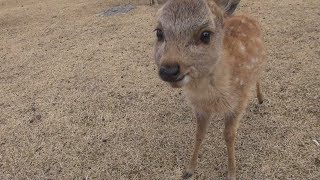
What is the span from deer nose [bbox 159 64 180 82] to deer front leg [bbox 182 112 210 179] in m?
1.20

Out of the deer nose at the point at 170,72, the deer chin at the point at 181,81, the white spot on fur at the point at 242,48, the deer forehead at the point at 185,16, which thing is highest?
the deer forehead at the point at 185,16

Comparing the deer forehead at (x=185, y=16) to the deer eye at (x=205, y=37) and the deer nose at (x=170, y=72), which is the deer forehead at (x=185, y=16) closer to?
the deer eye at (x=205, y=37)

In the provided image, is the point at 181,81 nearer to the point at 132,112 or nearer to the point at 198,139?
the point at 198,139

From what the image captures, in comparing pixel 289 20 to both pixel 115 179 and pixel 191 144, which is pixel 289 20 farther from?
pixel 115 179

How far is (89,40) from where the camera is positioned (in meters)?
8.12

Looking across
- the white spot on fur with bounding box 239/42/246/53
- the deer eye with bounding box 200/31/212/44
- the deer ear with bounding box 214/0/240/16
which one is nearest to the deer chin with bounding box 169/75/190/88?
the deer eye with bounding box 200/31/212/44

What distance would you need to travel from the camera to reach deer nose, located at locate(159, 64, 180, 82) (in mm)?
3031

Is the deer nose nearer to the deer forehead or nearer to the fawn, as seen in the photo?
the fawn

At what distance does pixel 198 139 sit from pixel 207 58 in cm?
136

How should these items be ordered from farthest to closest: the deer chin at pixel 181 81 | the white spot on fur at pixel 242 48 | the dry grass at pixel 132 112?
the dry grass at pixel 132 112, the white spot on fur at pixel 242 48, the deer chin at pixel 181 81

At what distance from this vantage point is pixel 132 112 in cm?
559

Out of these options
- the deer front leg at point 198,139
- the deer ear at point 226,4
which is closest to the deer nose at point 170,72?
the deer ear at point 226,4

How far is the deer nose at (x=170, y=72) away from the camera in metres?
3.03

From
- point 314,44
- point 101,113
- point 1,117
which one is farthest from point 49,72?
point 314,44
